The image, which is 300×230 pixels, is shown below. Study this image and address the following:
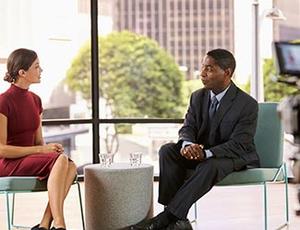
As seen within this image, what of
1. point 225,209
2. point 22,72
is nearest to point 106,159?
point 22,72

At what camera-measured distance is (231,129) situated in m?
4.32

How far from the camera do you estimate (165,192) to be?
14.1ft

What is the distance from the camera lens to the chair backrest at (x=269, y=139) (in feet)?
15.1

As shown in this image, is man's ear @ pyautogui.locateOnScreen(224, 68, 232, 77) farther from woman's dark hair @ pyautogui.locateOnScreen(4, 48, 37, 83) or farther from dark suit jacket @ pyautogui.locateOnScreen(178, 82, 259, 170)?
woman's dark hair @ pyautogui.locateOnScreen(4, 48, 37, 83)

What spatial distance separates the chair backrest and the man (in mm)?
209

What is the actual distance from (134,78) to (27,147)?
2.94 m

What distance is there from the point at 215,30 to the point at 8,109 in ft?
11.2

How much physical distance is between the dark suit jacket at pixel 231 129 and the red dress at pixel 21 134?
0.93m

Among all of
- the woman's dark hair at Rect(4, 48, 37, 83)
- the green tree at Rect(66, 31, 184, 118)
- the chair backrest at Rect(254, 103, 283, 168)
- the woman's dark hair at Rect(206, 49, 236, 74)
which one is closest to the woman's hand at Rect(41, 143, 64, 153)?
the woman's dark hair at Rect(4, 48, 37, 83)

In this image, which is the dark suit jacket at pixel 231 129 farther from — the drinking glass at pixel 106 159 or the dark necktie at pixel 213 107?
the drinking glass at pixel 106 159

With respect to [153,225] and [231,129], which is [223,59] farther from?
[153,225]

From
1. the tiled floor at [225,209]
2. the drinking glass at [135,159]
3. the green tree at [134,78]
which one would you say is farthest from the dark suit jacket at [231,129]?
the green tree at [134,78]

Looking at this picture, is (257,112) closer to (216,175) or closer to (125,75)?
(216,175)

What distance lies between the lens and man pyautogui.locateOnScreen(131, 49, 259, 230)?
162 inches
